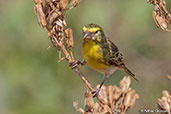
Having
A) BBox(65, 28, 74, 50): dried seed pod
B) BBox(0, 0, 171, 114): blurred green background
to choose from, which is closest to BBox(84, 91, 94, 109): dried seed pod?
BBox(65, 28, 74, 50): dried seed pod

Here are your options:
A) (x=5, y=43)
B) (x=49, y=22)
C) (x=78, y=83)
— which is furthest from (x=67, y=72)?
Answer: (x=49, y=22)

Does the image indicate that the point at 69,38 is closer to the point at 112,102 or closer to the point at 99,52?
the point at 112,102

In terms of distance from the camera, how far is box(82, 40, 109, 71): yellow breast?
4297 millimetres

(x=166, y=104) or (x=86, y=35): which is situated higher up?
(x=86, y=35)

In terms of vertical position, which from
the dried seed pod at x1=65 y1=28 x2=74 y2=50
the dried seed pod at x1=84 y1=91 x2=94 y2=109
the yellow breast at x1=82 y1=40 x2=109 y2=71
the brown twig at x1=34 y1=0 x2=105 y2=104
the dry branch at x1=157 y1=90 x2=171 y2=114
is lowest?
the dry branch at x1=157 y1=90 x2=171 y2=114

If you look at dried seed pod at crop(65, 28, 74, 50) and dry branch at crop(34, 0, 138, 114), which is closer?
dry branch at crop(34, 0, 138, 114)

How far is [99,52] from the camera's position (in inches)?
175

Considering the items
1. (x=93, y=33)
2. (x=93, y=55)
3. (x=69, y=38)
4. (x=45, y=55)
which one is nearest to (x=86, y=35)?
(x=93, y=33)

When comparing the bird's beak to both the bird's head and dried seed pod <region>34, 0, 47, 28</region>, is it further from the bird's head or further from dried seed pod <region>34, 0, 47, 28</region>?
dried seed pod <region>34, 0, 47, 28</region>

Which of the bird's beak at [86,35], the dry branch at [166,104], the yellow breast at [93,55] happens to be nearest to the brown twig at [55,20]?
the dry branch at [166,104]

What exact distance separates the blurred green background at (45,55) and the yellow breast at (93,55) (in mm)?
359

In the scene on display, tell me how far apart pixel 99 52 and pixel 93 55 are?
147mm

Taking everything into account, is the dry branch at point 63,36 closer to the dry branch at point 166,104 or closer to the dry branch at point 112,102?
the dry branch at point 112,102

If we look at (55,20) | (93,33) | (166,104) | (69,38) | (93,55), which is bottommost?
(166,104)
